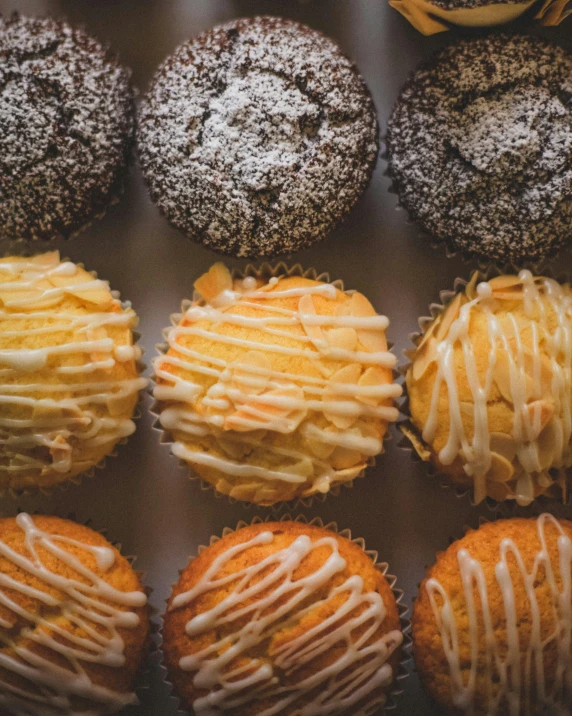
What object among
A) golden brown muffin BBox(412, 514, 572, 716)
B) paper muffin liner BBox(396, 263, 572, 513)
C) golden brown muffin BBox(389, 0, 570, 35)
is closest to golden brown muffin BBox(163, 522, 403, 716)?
golden brown muffin BBox(412, 514, 572, 716)

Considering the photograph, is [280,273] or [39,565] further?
[280,273]

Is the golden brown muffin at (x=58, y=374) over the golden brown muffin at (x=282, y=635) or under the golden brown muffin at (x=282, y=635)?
over

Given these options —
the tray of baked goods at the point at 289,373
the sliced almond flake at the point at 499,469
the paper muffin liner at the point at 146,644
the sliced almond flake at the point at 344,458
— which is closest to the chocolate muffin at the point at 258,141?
the tray of baked goods at the point at 289,373

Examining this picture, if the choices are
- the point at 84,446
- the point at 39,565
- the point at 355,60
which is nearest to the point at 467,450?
the point at 84,446

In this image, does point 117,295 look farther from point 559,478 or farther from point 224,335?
point 559,478

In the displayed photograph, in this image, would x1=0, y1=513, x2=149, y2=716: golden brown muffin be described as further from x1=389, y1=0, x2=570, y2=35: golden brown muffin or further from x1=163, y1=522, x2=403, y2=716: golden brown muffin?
x1=389, y1=0, x2=570, y2=35: golden brown muffin

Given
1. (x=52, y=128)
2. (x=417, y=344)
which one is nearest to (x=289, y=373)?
(x=417, y=344)

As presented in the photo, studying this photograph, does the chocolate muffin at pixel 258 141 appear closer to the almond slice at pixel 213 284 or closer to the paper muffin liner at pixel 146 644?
the almond slice at pixel 213 284
